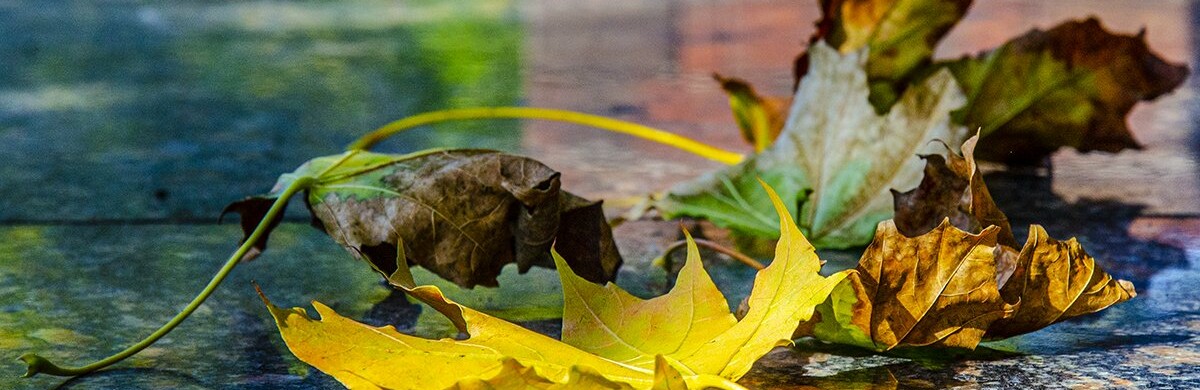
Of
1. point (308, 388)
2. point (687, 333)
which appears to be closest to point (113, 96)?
point (308, 388)

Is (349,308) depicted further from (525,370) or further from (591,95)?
(591,95)

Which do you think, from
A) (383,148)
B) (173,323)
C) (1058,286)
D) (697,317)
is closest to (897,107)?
(1058,286)

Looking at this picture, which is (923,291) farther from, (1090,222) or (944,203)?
(1090,222)

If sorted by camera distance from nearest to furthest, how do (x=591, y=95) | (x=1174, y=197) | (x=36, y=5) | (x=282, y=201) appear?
(x=282, y=201)
(x=1174, y=197)
(x=591, y=95)
(x=36, y=5)

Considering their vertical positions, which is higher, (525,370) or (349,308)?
(525,370)

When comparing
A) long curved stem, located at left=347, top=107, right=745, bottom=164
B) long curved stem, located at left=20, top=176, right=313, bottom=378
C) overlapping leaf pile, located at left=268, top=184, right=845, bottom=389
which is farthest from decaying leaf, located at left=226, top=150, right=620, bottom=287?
long curved stem, located at left=347, top=107, right=745, bottom=164
